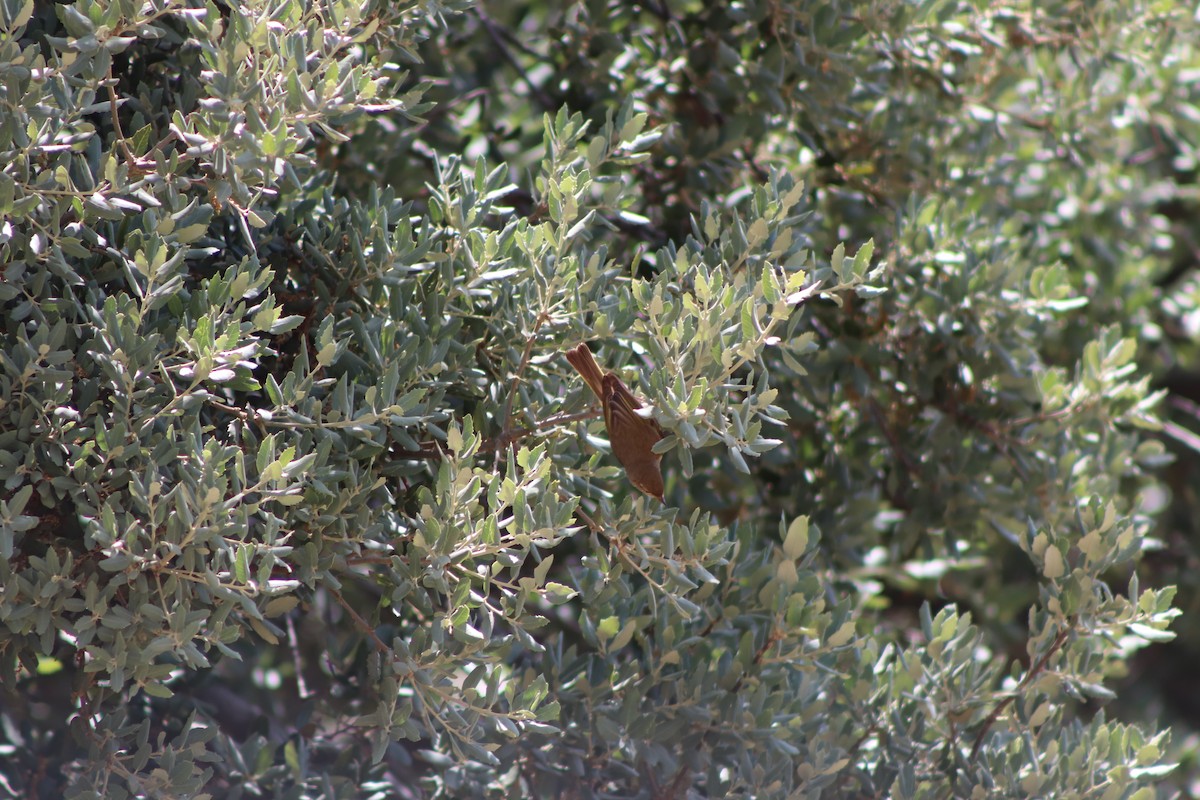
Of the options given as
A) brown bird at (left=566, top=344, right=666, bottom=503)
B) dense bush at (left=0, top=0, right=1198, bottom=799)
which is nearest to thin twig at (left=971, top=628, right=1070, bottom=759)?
dense bush at (left=0, top=0, right=1198, bottom=799)

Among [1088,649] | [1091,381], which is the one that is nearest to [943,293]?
[1091,381]

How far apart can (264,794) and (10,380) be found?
0.72 meters

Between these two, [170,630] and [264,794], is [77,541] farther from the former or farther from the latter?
[264,794]

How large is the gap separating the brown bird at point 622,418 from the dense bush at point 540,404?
0.04 meters

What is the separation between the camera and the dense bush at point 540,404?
50.3 inches

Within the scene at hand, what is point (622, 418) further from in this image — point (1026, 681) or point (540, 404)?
point (1026, 681)

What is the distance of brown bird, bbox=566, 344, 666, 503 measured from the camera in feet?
4.46

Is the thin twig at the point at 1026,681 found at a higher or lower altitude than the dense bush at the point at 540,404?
lower

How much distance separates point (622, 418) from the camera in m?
1.37

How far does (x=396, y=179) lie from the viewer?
2109 millimetres

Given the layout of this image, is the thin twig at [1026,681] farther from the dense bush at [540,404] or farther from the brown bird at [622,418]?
the brown bird at [622,418]

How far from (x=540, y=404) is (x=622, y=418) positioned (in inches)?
7.6

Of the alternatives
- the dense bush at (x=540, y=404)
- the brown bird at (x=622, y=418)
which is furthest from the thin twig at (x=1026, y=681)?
the brown bird at (x=622, y=418)

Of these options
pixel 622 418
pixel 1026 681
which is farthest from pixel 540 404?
Answer: pixel 1026 681
